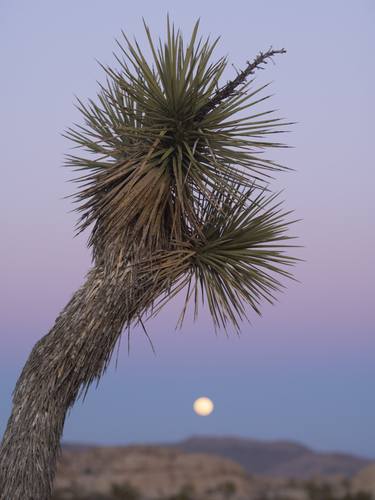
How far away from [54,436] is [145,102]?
3688 millimetres

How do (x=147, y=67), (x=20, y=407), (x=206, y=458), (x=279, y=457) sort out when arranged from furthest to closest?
(x=279, y=457) < (x=206, y=458) < (x=147, y=67) < (x=20, y=407)

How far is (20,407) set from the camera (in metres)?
8.77

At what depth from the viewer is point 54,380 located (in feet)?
28.6

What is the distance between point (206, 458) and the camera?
31.0 m

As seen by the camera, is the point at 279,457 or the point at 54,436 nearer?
the point at 54,436

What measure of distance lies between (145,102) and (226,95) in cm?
89

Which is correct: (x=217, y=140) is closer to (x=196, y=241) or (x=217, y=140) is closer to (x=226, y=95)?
(x=226, y=95)

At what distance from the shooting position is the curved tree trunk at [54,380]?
8.66 meters

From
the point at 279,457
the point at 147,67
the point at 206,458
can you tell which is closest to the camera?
→ the point at 147,67

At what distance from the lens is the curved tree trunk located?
866 centimetres

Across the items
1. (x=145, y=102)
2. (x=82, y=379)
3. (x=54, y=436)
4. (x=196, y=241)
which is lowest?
(x=54, y=436)

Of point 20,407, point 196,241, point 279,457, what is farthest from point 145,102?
point 279,457

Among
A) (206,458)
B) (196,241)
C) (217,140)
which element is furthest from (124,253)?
(206,458)

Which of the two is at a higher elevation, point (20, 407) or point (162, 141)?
point (162, 141)
